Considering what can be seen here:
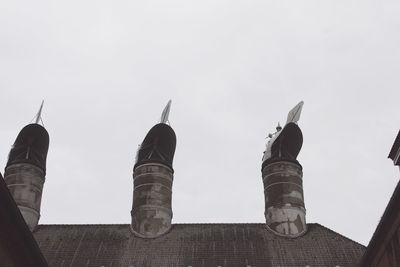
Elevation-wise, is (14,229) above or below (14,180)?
below

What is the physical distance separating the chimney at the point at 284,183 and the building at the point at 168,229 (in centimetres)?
6

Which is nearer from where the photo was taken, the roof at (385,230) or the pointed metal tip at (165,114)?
the roof at (385,230)

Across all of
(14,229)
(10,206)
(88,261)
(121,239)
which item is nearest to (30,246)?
(14,229)

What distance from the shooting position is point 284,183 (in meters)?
36.3

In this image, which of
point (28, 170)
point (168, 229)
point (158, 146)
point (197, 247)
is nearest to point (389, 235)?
point (197, 247)

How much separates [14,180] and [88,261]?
28.7 feet

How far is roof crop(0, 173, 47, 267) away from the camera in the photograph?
52.2 feet

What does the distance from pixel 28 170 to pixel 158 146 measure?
865 cm

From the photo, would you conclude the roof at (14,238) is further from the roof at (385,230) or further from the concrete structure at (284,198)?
the concrete structure at (284,198)

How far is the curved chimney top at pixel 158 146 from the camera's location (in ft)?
125

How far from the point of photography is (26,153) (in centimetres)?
3856

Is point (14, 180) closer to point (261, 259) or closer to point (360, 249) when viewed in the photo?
point (261, 259)

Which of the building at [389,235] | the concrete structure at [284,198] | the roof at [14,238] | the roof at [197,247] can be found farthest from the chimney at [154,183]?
the roof at [14,238]

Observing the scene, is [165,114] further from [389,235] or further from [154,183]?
[389,235]
